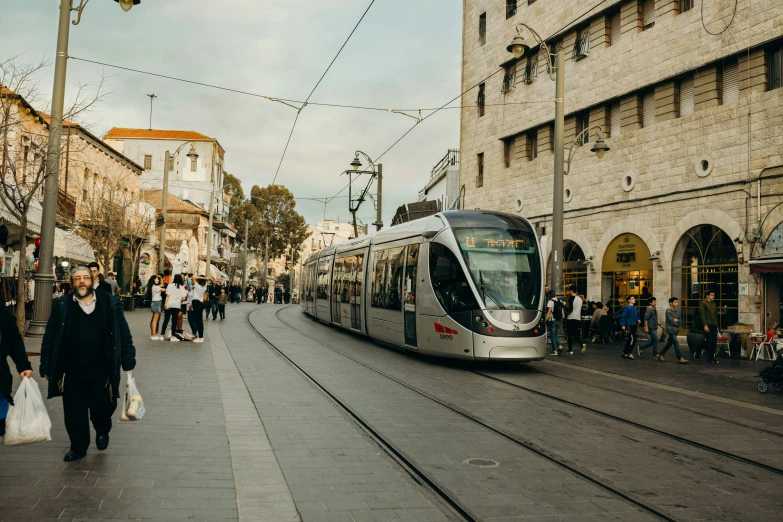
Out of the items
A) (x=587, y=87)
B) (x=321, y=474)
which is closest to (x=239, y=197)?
(x=587, y=87)

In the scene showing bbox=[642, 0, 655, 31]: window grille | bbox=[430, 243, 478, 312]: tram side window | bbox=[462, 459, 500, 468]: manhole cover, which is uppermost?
bbox=[642, 0, 655, 31]: window grille

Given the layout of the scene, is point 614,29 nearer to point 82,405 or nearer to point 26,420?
point 82,405

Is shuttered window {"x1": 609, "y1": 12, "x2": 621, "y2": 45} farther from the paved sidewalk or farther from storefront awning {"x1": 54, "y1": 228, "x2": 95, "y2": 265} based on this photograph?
the paved sidewalk

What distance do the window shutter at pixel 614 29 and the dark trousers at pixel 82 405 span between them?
22.7 m

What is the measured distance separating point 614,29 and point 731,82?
A: 19.4ft

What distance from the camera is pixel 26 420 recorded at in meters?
5.15

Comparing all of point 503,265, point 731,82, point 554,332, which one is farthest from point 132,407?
point 731,82

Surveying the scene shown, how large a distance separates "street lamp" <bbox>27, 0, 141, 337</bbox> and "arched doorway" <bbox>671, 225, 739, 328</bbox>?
16.1 metres

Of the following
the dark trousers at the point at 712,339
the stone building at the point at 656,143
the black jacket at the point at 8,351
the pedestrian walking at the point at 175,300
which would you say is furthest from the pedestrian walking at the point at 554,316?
the black jacket at the point at 8,351

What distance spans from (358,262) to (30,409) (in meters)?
15.7

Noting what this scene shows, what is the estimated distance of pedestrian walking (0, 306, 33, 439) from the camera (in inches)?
205

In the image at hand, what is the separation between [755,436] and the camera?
8.05 meters

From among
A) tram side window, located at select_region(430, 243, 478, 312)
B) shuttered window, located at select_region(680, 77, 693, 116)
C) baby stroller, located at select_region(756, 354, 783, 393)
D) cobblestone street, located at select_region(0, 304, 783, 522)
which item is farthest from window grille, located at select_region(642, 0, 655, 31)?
cobblestone street, located at select_region(0, 304, 783, 522)

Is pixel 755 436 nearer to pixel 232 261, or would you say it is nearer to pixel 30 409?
pixel 30 409
